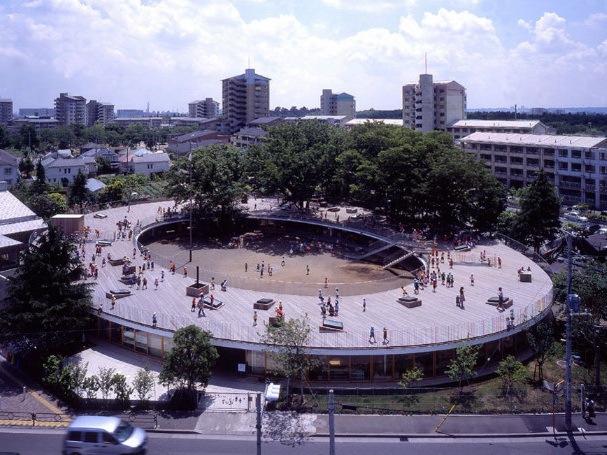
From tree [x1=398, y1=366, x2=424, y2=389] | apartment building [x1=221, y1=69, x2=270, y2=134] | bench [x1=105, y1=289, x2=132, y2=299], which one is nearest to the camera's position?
tree [x1=398, y1=366, x2=424, y2=389]

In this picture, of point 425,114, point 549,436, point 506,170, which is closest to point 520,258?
point 549,436

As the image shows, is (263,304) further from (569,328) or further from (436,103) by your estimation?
(436,103)

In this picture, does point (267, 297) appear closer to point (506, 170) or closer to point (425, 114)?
point (506, 170)

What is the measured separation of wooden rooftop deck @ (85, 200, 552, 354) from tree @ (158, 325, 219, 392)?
3535mm

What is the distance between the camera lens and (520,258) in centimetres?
4609

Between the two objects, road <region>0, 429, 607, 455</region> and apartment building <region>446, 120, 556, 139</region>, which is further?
apartment building <region>446, 120, 556, 139</region>

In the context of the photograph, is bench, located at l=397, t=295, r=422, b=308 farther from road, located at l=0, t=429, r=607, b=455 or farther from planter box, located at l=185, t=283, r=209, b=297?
planter box, located at l=185, t=283, r=209, b=297

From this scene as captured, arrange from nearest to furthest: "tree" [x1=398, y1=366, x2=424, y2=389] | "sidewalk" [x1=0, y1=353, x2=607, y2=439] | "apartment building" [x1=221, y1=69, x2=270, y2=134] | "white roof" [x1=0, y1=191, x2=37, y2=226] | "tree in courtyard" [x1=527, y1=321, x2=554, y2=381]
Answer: "sidewalk" [x1=0, y1=353, x2=607, y2=439], "tree" [x1=398, y1=366, x2=424, y2=389], "tree in courtyard" [x1=527, y1=321, x2=554, y2=381], "white roof" [x1=0, y1=191, x2=37, y2=226], "apartment building" [x1=221, y1=69, x2=270, y2=134]

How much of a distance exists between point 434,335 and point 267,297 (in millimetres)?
12011

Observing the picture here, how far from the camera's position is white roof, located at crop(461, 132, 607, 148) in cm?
7832

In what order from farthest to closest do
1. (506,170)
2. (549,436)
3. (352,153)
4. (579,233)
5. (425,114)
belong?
(425,114) → (506,170) → (352,153) → (579,233) → (549,436)

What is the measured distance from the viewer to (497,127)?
102m

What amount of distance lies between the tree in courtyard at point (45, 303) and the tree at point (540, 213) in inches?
1557

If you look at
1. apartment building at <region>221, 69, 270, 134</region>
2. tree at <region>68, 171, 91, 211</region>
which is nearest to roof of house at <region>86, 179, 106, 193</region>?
tree at <region>68, 171, 91, 211</region>
